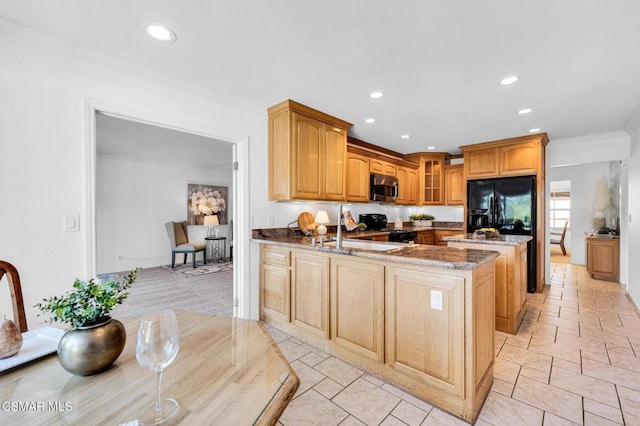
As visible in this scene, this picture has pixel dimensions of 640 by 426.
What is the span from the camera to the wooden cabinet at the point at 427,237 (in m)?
5.25

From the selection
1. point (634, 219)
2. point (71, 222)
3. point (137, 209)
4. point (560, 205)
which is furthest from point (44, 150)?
point (560, 205)

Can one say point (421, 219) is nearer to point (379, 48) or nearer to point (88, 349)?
point (379, 48)

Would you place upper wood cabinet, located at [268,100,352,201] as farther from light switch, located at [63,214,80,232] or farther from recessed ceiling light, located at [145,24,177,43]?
light switch, located at [63,214,80,232]

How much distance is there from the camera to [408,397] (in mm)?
1919

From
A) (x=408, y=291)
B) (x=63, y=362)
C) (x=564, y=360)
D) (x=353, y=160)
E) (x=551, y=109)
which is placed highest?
(x=551, y=109)

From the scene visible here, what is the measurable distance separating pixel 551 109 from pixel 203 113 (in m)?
3.77

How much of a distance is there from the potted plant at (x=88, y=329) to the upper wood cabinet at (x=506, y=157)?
5.13 m

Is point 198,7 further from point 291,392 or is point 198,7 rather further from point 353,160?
point 353,160

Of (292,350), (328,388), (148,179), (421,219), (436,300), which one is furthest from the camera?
(148,179)

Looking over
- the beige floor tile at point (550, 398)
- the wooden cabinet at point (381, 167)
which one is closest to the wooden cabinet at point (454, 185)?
the wooden cabinet at point (381, 167)

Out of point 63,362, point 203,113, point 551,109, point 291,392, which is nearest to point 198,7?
point 203,113

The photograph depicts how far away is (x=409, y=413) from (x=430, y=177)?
15.6ft

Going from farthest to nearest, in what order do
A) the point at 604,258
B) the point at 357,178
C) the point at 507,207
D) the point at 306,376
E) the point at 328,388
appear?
1. the point at 604,258
2. the point at 507,207
3. the point at 357,178
4. the point at 306,376
5. the point at 328,388

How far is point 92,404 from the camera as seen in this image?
28.0 inches
